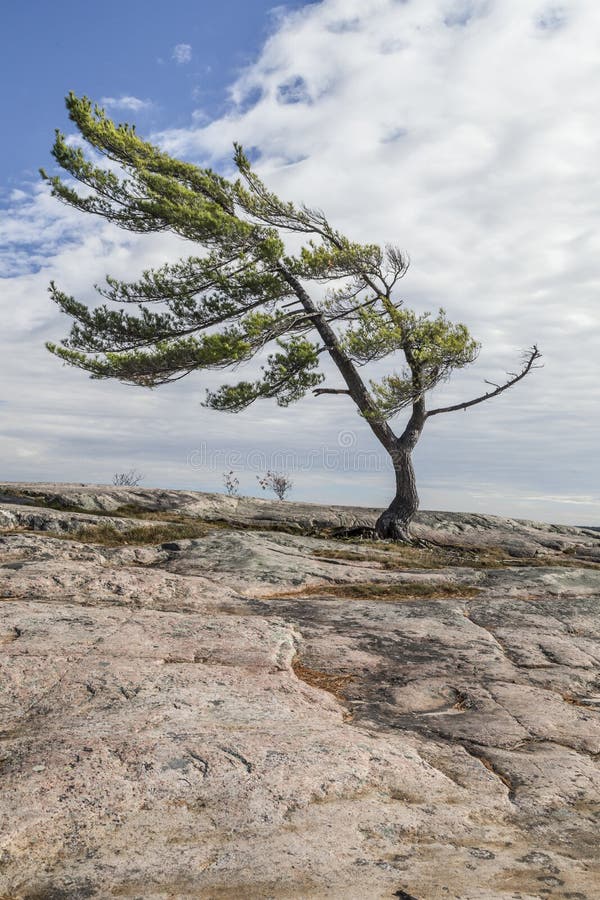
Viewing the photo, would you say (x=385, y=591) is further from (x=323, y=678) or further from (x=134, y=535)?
(x=134, y=535)

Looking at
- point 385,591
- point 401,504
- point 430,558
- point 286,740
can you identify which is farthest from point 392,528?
point 286,740

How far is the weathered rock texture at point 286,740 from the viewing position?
3.02 metres

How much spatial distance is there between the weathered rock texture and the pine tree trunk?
10.2 metres

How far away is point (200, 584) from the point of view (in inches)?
341

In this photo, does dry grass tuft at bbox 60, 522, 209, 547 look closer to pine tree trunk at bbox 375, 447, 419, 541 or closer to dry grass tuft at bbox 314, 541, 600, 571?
dry grass tuft at bbox 314, 541, 600, 571

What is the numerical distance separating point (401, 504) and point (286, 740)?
15907 millimetres

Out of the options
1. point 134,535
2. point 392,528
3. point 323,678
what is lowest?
point 323,678

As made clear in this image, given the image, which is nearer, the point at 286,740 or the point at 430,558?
the point at 286,740

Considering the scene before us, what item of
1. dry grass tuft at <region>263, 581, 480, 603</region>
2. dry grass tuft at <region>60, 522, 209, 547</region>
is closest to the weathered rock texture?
dry grass tuft at <region>263, 581, 480, 603</region>

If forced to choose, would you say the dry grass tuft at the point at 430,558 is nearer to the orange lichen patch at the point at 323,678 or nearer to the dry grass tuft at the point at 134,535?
the dry grass tuft at the point at 134,535

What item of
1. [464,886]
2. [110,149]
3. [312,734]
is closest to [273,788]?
[312,734]

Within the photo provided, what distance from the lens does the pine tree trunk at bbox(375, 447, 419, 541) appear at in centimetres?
1944

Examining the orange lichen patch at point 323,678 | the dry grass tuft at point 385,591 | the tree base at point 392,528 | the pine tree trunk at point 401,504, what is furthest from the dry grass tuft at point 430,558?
the orange lichen patch at point 323,678

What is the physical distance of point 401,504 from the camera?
19781 millimetres
